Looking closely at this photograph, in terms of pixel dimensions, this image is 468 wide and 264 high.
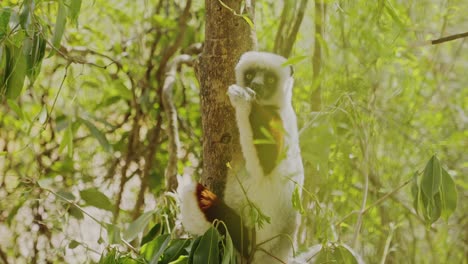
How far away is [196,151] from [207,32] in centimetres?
157

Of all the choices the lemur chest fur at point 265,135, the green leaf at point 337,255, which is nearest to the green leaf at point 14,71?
the lemur chest fur at point 265,135

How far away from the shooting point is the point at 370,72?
2092 mm

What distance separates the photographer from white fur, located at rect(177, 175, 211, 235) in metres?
1.92

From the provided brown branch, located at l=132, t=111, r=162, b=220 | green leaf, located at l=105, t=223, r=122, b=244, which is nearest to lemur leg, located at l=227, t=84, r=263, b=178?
green leaf, located at l=105, t=223, r=122, b=244

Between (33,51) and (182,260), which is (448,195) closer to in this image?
(182,260)

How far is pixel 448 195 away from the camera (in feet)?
5.05

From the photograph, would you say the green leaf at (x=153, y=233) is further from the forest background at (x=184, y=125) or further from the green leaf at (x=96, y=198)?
the green leaf at (x=96, y=198)

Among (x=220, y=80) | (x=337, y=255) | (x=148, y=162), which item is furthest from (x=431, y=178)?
(x=148, y=162)

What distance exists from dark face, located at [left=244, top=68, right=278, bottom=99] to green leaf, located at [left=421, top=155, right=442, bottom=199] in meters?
0.61

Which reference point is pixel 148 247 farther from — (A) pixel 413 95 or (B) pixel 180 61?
(A) pixel 413 95

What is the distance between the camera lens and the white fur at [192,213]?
1.92 meters

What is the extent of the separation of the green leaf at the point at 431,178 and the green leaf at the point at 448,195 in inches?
2.2

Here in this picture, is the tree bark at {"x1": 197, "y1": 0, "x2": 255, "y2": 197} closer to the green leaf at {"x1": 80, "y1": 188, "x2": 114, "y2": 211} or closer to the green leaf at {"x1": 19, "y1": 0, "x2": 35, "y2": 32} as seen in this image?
the green leaf at {"x1": 80, "y1": 188, "x2": 114, "y2": 211}

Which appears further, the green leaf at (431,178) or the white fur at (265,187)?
the white fur at (265,187)
